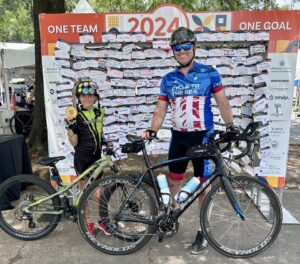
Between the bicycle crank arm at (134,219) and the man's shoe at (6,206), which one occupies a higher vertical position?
the bicycle crank arm at (134,219)

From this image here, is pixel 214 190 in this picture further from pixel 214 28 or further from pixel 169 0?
pixel 169 0

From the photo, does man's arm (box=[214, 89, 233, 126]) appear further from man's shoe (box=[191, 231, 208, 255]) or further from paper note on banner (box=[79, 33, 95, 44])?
paper note on banner (box=[79, 33, 95, 44])

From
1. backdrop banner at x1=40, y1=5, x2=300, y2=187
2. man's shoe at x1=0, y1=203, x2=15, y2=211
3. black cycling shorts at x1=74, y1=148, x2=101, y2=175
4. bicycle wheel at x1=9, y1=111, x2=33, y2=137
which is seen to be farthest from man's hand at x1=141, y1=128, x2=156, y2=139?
bicycle wheel at x1=9, y1=111, x2=33, y2=137

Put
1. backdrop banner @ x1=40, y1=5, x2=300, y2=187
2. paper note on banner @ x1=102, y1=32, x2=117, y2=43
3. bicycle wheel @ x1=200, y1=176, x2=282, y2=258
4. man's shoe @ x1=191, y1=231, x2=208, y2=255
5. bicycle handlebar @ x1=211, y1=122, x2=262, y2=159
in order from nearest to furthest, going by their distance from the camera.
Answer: bicycle handlebar @ x1=211, y1=122, x2=262, y2=159, bicycle wheel @ x1=200, y1=176, x2=282, y2=258, man's shoe @ x1=191, y1=231, x2=208, y2=255, backdrop banner @ x1=40, y1=5, x2=300, y2=187, paper note on banner @ x1=102, y1=32, x2=117, y2=43

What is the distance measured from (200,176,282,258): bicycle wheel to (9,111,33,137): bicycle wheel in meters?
7.10

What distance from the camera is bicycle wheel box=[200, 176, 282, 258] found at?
2971 mm

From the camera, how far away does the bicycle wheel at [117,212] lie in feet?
10.00

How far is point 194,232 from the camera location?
3641 millimetres

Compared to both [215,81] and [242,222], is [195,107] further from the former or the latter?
[242,222]

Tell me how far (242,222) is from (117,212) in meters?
1.29

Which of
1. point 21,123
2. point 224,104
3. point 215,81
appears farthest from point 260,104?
point 21,123

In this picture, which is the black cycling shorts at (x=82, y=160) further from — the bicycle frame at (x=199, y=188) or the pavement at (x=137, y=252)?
the pavement at (x=137, y=252)

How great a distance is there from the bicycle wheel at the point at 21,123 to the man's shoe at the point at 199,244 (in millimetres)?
7070

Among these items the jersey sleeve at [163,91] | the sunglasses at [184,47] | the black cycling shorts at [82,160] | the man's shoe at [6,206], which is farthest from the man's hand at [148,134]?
the man's shoe at [6,206]
